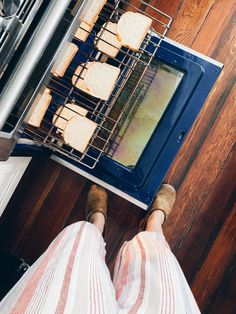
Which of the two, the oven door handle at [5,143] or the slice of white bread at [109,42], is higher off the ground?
the slice of white bread at [109,42]

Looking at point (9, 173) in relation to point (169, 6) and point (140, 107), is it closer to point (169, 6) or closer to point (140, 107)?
point (140, 107)

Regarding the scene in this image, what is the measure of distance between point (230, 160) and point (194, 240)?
0.35 metres

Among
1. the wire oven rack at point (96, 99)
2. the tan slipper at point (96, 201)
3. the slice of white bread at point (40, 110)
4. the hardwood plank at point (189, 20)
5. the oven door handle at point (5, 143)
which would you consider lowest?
the tan slipper at point (96, 201)

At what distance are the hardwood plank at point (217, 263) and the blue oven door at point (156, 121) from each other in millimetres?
432

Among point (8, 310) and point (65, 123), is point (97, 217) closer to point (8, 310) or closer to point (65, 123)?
point (65, 123)

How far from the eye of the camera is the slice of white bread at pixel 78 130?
3.48 feet

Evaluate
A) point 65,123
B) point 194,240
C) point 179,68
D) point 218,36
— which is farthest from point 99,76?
point 194,240

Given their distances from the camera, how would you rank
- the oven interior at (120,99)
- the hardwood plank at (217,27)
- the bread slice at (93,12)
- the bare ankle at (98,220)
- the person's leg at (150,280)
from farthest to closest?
1. the hardwood plank at (217,27)
2. the bare ankle at (98,220)
3. the oven interior at (120,99)
4. the bread slice at (93,12)
5. the person's leg at (150,280)

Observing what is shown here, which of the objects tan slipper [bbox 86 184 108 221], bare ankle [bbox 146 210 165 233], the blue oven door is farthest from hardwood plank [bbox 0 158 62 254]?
bare ankle [bbox 146 210 165 233]

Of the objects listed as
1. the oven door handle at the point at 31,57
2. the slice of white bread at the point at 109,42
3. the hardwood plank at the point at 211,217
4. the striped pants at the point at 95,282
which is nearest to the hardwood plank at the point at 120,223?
the hardwood plank at the point at 211,217

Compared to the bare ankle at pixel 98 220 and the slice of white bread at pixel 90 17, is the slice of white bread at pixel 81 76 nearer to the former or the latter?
the slice of white bread at pixel 90 17

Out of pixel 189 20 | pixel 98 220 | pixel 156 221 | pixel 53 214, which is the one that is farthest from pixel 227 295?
pixel 189 20

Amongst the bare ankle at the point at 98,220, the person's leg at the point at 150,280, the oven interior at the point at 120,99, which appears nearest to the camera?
the person's leg at the point at 150,280

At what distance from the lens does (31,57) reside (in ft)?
2.43
